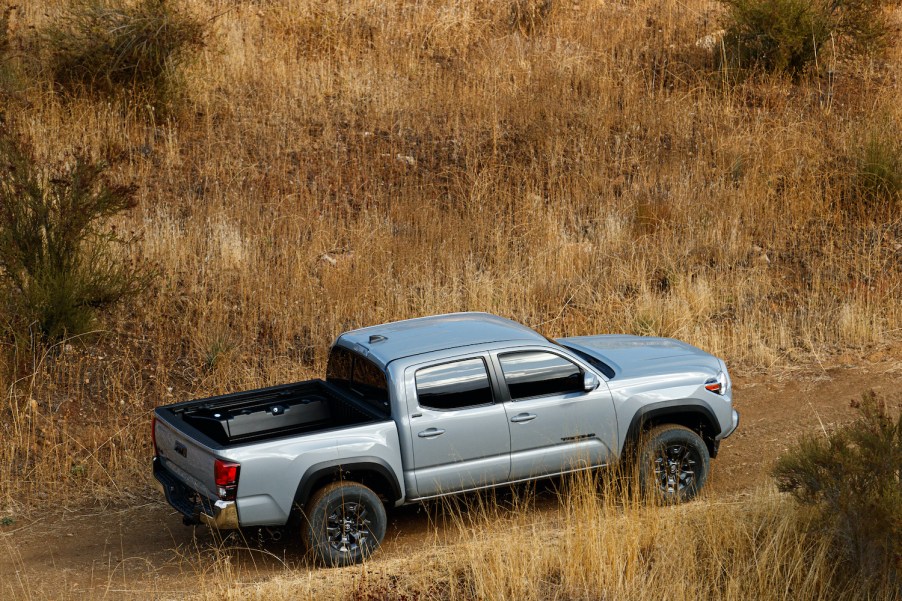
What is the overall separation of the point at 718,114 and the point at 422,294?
657cm

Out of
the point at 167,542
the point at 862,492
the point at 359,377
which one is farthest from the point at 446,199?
the point at 862,492

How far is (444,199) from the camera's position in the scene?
47.0 feet

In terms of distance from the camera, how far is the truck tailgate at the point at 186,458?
7031 millimetres

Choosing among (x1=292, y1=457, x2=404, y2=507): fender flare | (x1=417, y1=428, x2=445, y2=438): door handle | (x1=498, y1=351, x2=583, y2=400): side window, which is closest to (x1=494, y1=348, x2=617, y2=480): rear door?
(x1=498, y1=351, x2=583, y2=400): side window

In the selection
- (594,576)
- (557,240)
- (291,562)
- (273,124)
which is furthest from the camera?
(273,124)

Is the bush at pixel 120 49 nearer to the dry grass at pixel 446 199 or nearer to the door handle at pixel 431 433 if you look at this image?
the dry grass at pixel 446 199

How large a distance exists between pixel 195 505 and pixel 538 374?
2685mm

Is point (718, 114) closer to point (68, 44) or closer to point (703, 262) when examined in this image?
point (703, 262)

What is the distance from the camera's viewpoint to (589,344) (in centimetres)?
905

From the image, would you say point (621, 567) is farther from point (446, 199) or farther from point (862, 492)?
point (446, 199)

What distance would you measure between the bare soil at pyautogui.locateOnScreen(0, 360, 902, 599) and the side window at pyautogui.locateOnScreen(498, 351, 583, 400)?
106cm

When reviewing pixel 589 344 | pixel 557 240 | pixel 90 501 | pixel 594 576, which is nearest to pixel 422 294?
pixel 557 240

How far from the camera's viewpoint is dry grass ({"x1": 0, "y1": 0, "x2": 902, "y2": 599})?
36.4 ft

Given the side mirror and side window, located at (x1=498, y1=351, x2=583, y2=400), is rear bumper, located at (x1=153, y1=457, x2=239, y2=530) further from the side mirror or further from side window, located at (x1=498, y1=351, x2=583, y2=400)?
the side mirror
